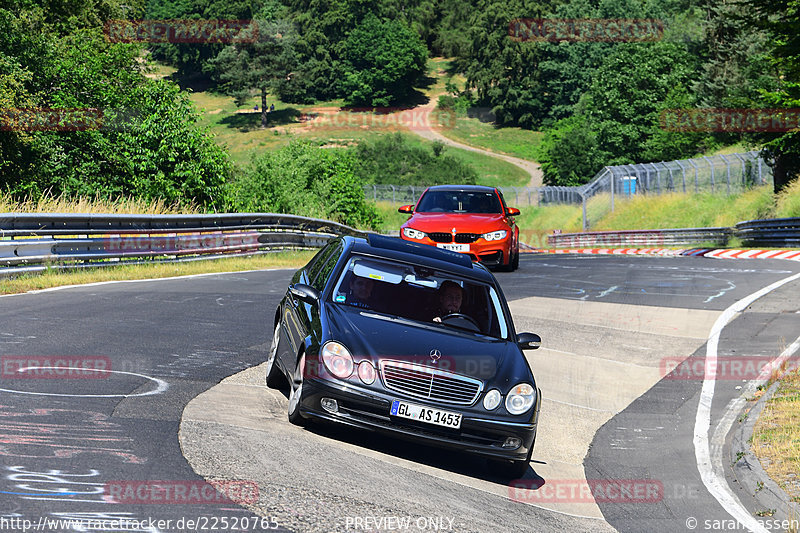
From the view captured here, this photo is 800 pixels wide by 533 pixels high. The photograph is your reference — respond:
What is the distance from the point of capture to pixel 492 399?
741cm

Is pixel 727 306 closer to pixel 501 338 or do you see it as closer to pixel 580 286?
pixel 580 286

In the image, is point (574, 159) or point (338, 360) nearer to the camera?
point (338, 360)

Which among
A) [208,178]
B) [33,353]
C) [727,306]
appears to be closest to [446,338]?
[33,353]

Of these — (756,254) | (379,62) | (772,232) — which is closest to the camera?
(756,254)

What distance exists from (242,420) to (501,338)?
7.34 ft

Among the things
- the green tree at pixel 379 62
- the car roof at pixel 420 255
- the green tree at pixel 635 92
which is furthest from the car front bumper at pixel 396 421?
the green tree at pixel 379 62

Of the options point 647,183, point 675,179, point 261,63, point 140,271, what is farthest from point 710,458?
point 261,63

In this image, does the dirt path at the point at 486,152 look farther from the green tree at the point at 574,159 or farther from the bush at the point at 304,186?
the bush at the point at 304,186

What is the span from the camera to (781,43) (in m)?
29.7

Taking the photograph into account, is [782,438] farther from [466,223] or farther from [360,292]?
[466,223]

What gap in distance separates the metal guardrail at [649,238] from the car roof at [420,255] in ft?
116

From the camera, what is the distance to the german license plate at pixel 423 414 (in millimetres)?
7230

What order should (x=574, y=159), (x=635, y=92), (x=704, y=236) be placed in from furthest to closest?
(x=574, y=159)
(x=635, y=92)
(x=704, y=236)

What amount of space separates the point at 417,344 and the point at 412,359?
0.21 metres
